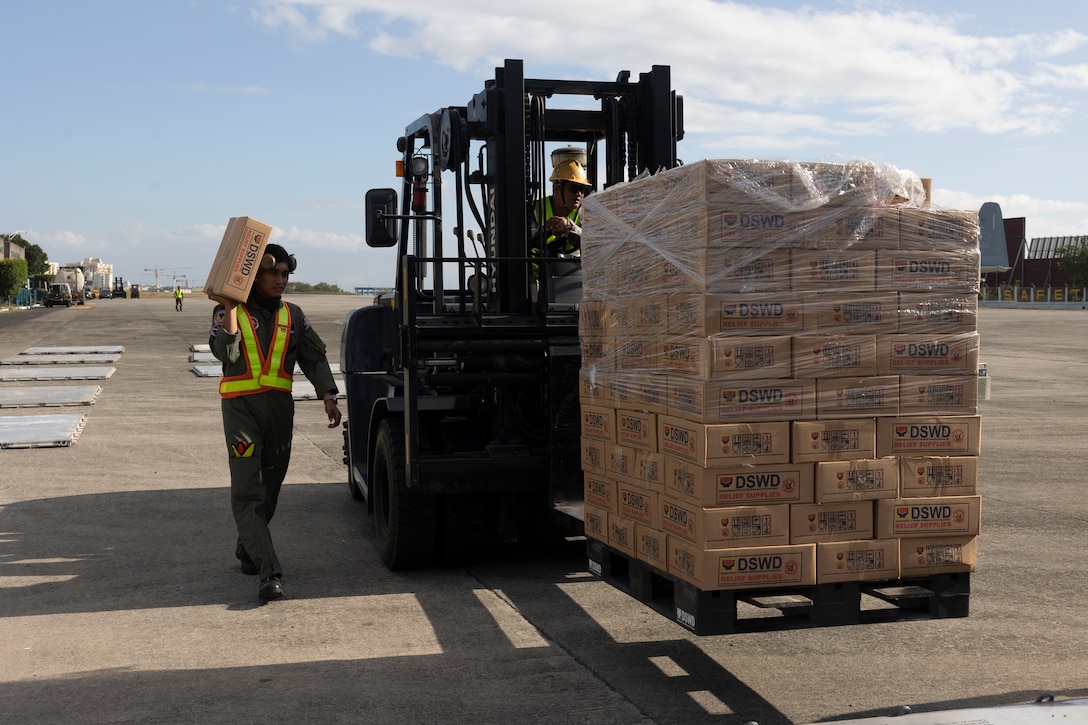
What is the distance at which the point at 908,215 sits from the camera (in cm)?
434

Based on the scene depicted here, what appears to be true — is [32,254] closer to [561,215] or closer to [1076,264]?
[1076,264]

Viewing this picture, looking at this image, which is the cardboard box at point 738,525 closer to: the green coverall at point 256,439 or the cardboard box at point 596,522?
the cardboard box at point 596,522

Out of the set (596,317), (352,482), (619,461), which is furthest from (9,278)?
(619,461)

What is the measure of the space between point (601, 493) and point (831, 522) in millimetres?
1211

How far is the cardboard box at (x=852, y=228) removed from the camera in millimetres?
4254

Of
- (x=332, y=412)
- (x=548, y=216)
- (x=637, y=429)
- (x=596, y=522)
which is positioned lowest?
(x=596, y=522)

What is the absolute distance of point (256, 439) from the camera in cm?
641

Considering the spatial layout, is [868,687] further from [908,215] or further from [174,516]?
[174,516]

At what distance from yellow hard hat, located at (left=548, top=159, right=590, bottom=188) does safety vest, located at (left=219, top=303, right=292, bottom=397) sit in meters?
1.94

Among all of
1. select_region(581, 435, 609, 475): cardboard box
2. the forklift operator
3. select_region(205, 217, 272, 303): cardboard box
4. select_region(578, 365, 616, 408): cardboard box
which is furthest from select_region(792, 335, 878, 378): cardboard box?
select_region(205, 217, 272, 303): cardboard box

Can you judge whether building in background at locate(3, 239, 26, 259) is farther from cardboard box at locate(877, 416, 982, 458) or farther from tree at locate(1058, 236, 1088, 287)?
cardboard box at locate(877, 416, 982, 458)

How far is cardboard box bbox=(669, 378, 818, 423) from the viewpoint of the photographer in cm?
410

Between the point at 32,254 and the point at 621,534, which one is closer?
the point at 621,534

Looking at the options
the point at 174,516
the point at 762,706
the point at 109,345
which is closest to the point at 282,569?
the point at 174,516
